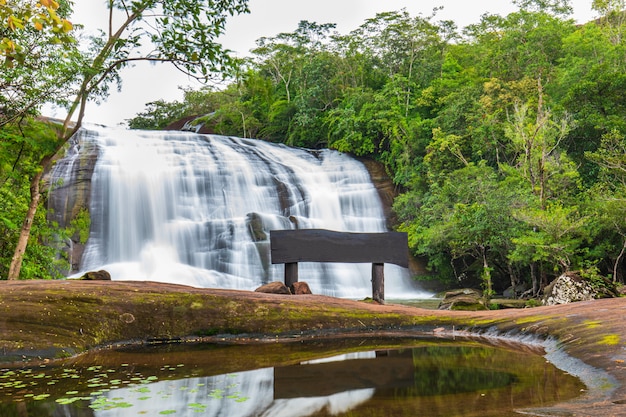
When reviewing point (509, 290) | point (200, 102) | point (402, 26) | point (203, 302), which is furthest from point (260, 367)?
point (200, 102)

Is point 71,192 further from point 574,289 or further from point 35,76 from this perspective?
point 574,289

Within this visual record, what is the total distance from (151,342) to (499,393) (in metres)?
4.93

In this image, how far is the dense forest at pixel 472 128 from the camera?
19078 millimetres

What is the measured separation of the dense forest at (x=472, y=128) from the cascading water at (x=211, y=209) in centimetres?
248

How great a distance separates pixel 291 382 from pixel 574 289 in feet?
36.7

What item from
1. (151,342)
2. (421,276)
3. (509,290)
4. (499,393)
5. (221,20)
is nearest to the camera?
(499,393)

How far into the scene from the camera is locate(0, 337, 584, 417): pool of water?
176 inches

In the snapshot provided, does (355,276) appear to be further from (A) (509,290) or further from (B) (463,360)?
(B) (463,360)

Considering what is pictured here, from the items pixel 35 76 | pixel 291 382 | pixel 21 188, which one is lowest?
pixel 291 382

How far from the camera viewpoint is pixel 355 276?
23.5 meters

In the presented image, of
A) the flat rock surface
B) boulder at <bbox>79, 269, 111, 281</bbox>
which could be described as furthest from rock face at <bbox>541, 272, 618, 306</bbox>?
boulder at <bbox>79, 269, 111, 281</bbox>

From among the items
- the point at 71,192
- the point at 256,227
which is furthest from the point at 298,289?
the point at 71,192

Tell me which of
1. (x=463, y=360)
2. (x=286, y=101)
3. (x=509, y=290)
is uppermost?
(x=286, y=101)

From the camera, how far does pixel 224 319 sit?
8.18 metres
